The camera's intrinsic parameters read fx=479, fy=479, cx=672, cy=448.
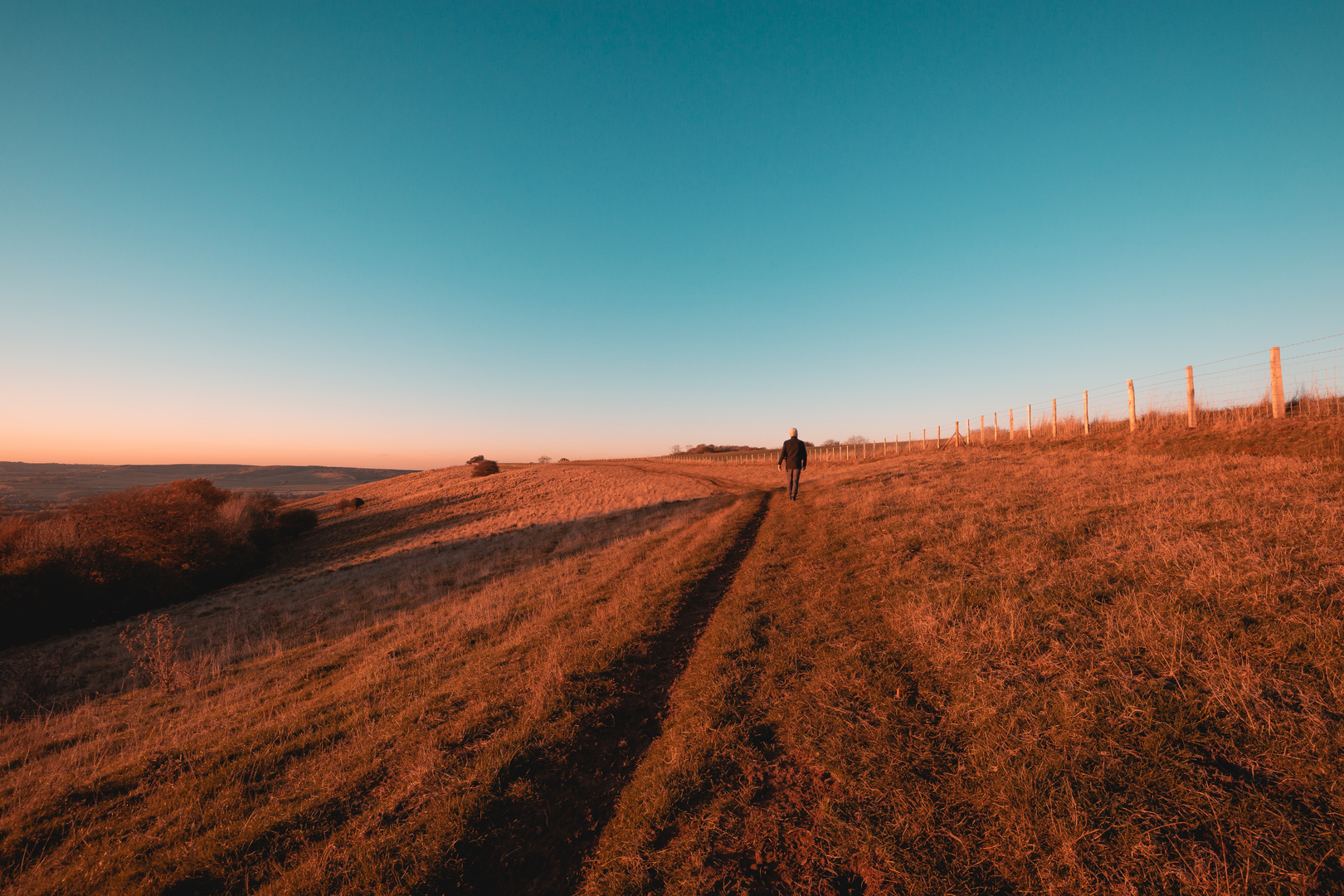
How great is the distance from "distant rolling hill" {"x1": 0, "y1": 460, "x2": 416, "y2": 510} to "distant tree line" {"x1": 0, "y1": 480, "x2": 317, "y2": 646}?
7790 cm

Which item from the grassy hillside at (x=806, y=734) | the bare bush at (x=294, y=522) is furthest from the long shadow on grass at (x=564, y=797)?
the bare bush at (x=294, y=522)

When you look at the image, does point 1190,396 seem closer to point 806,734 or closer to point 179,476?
point 806,734

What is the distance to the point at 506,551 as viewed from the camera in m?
22.4

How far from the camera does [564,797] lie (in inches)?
172

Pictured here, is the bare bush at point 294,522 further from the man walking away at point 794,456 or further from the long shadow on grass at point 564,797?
the long shadow on grass at point 564,797

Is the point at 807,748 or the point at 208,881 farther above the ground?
the point at 807,748

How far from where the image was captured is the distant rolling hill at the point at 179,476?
100562 mm

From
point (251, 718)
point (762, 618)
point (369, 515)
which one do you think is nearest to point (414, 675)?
point (251, 718)

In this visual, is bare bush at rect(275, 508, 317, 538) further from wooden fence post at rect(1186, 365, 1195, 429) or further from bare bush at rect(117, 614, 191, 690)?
wooden fence post at rect(1186, 365, 1195, 429)

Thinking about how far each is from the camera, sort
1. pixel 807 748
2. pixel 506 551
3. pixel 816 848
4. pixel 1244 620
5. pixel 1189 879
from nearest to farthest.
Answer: pixel 1189 879, pixel 816 848, pixel 807 748, pixel 1244 620, pixel 506 551

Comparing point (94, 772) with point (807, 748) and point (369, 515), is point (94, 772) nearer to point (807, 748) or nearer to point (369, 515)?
point (807, 748)

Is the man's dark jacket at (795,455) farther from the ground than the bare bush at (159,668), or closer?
farther from the ground

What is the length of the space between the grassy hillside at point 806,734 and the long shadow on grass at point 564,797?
3 cm

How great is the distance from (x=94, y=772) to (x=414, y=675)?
3744mm
